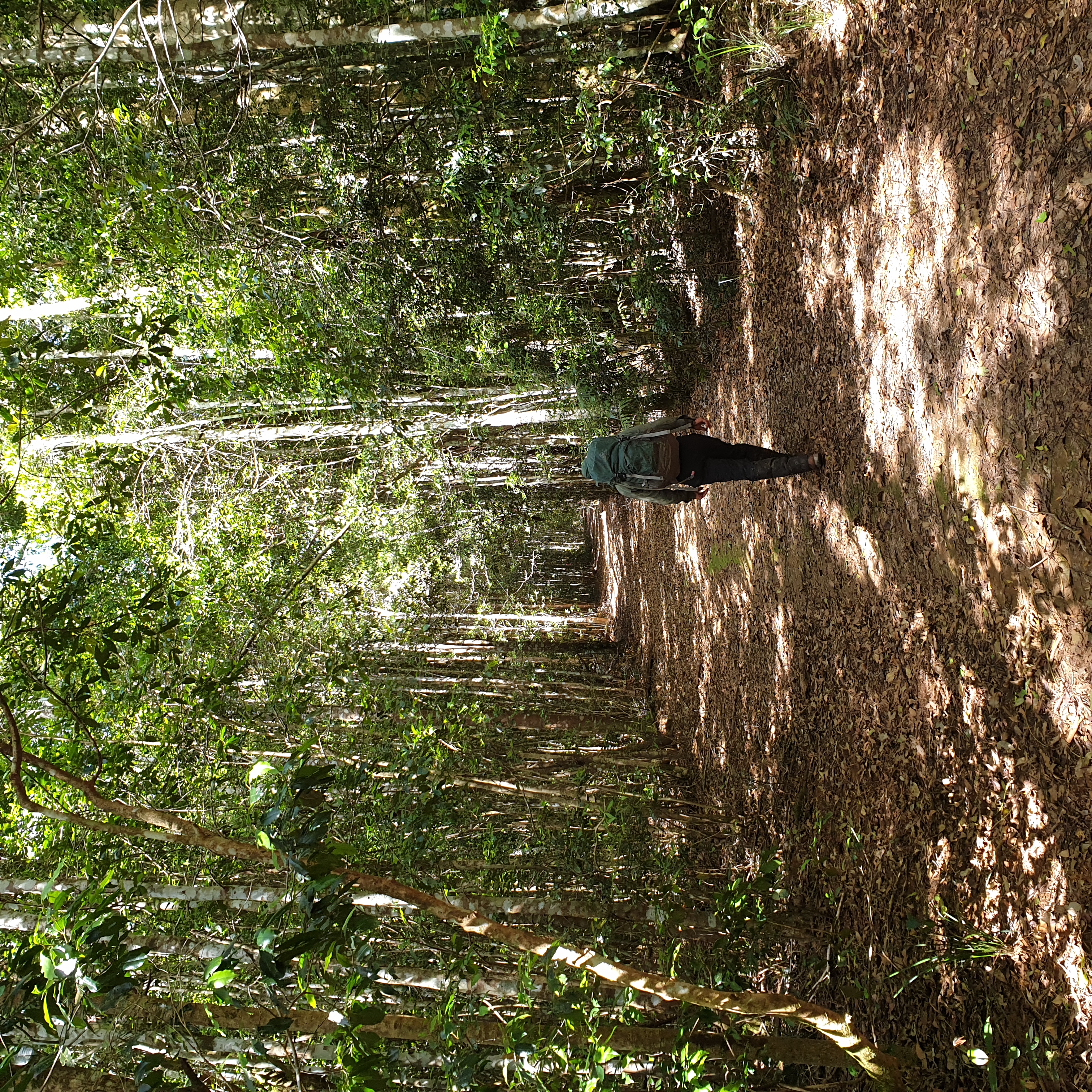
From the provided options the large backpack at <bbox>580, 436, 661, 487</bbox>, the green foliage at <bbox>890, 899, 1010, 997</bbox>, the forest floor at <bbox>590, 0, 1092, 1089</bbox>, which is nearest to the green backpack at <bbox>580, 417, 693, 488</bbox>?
the large backpack at <bbox>580, 436, 661, 487</bbox>

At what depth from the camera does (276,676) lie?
6676 mm

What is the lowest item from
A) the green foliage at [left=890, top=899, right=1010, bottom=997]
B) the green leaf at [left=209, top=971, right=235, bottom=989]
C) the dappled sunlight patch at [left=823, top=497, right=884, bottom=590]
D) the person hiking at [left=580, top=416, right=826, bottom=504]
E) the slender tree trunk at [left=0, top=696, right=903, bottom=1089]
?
the green foliage at [left=890, top=899, right=1010, bottom=997]

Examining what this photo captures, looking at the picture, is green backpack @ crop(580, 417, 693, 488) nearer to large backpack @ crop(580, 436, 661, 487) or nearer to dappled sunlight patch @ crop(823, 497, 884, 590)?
large backpack @ crop(580, 436, 661, 487)

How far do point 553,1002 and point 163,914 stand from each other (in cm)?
304

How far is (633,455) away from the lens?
474cm

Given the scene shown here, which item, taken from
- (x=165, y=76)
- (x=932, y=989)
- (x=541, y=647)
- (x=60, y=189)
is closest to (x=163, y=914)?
(x=932, y=989)

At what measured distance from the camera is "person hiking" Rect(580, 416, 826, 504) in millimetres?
4723

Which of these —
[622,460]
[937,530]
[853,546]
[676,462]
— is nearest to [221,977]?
[937,530]

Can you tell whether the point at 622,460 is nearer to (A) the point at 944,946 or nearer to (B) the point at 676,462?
(B) the point at 676,462

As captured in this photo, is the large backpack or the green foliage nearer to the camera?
the green foliage

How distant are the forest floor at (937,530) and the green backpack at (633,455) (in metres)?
1.08

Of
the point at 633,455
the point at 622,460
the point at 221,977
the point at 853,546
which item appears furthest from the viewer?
the point at 622,460

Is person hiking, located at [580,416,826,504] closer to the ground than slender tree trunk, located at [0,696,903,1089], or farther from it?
farther from it

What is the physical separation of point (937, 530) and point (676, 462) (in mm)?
1764
